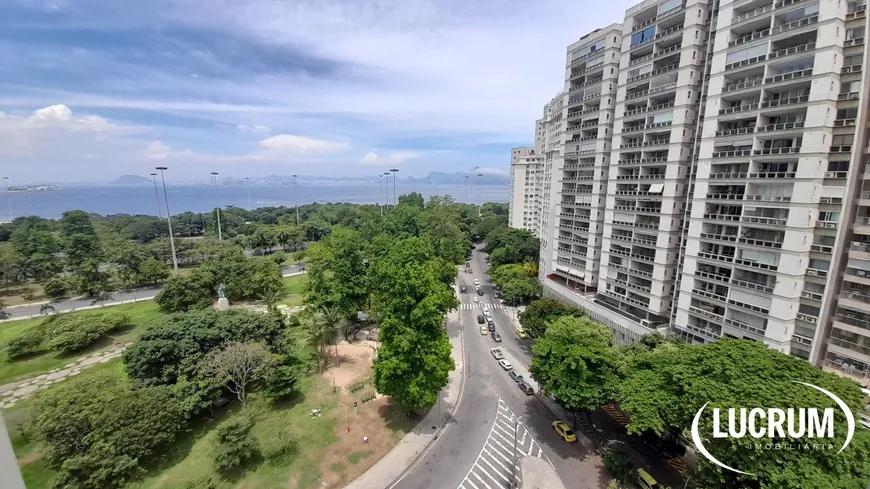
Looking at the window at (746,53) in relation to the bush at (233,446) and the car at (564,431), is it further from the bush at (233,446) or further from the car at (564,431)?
the bush at (233,446)

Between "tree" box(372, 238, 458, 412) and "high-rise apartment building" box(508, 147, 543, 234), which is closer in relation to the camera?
"tree" box(372, 238, 458, 412)

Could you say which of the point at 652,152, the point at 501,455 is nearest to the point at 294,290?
the point at 501,455

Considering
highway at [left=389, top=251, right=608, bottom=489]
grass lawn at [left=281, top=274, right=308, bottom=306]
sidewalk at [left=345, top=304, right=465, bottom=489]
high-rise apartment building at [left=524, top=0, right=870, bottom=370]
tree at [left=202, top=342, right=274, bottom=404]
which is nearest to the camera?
sidewalk at [left=345, top=304, right=465, bottom=489]

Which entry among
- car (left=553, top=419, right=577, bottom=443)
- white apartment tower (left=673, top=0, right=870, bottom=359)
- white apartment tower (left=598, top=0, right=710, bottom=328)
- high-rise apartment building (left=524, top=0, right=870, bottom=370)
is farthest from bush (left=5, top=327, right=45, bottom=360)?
white apartment tower (left=673, top=0, right=870, bottom=359)

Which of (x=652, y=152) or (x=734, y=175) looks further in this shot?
(x=652, y=152)

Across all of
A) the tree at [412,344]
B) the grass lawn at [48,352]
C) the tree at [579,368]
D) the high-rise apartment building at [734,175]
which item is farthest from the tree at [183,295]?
the high-rise apartment building at [734,175]

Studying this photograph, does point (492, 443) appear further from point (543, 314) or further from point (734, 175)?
point (734, 175)

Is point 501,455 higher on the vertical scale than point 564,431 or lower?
lower

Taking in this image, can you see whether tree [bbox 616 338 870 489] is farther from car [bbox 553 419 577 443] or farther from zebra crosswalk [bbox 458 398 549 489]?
zebra crosswalk [bbox 458 398 549 489]

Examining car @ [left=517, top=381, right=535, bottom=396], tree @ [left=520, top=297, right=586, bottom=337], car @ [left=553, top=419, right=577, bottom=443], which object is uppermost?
tree @ [left=520, top=297, right=586, bottom=337]
